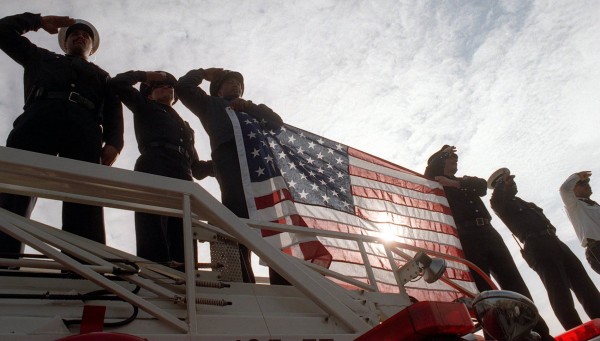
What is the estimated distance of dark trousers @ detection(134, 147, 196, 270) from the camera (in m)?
3.25

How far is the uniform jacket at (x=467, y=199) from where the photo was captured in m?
5.64

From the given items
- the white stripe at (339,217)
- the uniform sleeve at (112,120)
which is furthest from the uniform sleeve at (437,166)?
the uniform sleeve at (112,120)

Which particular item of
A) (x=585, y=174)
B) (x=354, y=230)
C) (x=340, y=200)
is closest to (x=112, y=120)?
(x=340, y=200)

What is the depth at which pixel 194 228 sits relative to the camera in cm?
259

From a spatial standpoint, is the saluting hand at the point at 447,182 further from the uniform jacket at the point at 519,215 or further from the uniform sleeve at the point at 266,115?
the uniform sleeve at the point at 266,115

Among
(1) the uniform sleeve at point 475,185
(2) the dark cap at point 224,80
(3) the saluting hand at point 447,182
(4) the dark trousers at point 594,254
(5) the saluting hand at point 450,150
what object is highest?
(2) the dark cap at point 224,80

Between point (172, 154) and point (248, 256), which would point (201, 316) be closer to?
point (248, 256)

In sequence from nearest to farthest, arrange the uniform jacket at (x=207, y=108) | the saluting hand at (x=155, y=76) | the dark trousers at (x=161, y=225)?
1. the dark trousers at (x=161, y=225)
2. the uniform jacket at (x=207, y=108)
3. the saluting hand at (x=155, y=76)

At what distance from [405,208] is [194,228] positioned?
11.3 ft

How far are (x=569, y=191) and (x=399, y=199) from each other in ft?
6.99

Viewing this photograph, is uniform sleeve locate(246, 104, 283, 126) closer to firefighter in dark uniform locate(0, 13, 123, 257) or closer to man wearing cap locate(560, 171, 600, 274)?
firefighter in dark uniform locate(0, 13, 123, 257)

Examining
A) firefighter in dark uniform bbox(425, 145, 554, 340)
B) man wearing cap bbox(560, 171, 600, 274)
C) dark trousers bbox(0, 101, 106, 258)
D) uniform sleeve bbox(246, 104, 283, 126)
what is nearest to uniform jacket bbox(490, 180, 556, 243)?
firefighter in dark uniform bbox(425, 145, 554, 340)

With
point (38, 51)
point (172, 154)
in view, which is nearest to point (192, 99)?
point (172, 154)

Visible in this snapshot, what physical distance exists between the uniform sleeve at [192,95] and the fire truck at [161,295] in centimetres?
190
